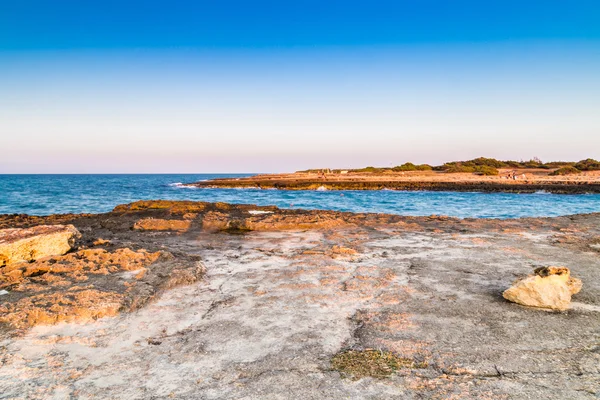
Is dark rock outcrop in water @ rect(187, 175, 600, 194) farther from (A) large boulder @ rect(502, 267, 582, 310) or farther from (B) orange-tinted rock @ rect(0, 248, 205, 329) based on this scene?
(B) orange-tinted rock @ rect(0, 248, 205, 329)

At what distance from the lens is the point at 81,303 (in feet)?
15.0

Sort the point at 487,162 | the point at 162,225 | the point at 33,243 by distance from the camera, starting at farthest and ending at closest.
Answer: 1. the point at 487,162
2. the point at 162,225
3. the point at 33,243

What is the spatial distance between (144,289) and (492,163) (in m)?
81.1

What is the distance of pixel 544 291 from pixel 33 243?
25.4 feet

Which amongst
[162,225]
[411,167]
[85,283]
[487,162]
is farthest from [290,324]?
[487,162]

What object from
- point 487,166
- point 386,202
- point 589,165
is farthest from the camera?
point 487,166

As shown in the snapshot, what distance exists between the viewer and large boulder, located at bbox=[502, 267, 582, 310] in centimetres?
452

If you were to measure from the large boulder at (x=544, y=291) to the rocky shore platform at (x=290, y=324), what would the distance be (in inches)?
4.4

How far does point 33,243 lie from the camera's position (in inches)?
265

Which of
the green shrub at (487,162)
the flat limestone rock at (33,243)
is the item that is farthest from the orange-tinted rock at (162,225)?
the green shrub at (487,162)

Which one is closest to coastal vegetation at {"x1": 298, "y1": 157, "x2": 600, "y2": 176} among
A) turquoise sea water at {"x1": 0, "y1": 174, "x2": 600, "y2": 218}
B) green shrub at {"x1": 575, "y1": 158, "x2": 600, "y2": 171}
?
green shrub at {"x1": 575, "y1": 158, "x2": 600, "y2": 171}

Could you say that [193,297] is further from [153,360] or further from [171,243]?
[171,243]

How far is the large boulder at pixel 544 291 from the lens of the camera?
4.52 m

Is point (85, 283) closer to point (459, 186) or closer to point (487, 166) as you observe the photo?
point (459, 186)
